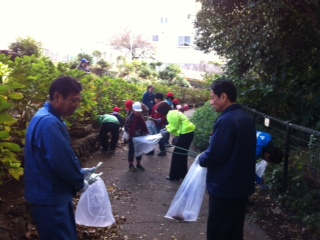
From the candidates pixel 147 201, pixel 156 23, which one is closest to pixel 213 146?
pixel 147 201

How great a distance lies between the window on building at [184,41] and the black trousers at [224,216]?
4224 cm

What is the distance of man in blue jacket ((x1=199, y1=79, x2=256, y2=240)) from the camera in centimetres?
315

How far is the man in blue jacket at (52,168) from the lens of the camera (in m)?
2.56

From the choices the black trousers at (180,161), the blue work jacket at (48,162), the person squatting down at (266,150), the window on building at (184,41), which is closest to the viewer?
the blue work jacket at (48,162)

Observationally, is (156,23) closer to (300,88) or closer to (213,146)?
(300,88)

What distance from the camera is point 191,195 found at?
157 inches

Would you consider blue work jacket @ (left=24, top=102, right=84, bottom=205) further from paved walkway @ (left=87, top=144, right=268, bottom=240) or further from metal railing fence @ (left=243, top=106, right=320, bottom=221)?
metal railing fence @ (left=243, top=106, right=320, bottom=221)

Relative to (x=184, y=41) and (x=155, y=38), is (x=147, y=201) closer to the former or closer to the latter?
(x=184, y=41)

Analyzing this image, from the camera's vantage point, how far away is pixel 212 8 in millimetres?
9359

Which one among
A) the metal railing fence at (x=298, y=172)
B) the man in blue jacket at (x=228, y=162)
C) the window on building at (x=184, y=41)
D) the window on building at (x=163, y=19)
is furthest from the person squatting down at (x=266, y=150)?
the window on building at (x=163, y=19)

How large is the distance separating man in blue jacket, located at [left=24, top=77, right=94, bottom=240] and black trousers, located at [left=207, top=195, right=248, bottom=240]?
1224 mm

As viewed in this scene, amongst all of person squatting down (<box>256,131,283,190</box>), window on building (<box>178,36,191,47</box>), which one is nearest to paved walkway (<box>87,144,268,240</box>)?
person squatting down (<box>256,131,283,190</box>)

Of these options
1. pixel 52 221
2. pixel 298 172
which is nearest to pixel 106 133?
pixel 298 172

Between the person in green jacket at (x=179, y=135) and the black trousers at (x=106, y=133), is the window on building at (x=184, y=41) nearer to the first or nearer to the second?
the black trousers at (x=106, y=133)
